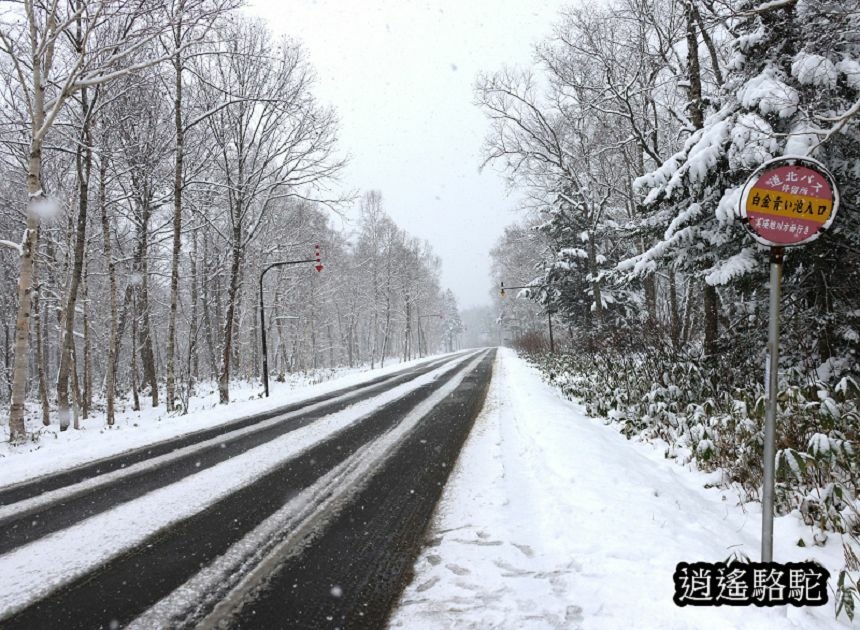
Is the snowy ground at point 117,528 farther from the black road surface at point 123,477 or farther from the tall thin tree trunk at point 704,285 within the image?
the tall thin tree trunk at point 704,285

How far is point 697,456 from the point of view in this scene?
16.5 ft

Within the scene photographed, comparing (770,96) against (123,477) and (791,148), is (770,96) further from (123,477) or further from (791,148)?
(123,477)

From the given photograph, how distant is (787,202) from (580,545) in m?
2.50

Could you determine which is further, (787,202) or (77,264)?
(77,264)

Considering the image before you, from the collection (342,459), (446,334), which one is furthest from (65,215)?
(446,334)

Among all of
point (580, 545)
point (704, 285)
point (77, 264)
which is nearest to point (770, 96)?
point (704, 285)

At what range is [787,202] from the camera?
100 inches

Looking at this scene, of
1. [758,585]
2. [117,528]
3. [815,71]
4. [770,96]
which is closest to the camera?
[758,585]

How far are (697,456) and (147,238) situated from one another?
1681 centimetres

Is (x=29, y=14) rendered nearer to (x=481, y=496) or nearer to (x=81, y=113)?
(x=81, y=113)

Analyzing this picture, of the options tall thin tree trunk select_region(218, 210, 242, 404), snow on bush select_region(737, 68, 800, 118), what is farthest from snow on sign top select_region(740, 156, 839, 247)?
tall thin tree trunk select_region(218, 210, 242, 404)

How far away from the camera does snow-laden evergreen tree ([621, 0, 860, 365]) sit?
5.80 meters

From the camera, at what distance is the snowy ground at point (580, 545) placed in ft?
7.51

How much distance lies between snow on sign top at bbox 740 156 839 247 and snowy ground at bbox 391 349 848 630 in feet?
6.56
